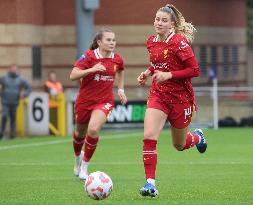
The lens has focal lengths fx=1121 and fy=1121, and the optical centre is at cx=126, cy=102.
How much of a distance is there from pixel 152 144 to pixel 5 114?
16.2 meters

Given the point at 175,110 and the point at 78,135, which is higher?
the point at 175,110

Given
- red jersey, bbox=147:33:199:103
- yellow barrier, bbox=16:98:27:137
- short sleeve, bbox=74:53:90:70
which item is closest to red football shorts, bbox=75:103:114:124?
short sleeve, bbox=74:53:90:70

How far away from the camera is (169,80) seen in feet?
44.0

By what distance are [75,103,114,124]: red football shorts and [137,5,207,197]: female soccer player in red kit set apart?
254cm

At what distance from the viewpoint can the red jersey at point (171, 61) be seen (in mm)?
13321

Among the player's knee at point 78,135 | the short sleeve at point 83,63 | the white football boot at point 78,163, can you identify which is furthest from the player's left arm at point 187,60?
the white football boot at point 78,163

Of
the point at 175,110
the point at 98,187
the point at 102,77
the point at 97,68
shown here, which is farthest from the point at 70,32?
the point at 98,187

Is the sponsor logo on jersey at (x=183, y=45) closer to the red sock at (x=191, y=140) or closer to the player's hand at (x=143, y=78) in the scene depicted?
the player's hand at (x=143, y=78)

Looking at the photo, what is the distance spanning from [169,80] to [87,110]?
3.00 metres

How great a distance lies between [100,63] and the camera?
1609 cm

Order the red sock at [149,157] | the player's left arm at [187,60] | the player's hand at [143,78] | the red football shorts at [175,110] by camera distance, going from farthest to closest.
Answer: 1. the player's hand at [143,78]
2. the red football shorts at [175,110]
3. the player's left arm at [187,60]
4. the red sock at [149,157]

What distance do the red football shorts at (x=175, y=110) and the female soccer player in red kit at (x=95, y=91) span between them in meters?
2.47

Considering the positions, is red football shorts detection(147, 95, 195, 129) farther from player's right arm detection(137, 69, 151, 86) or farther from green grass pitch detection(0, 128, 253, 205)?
green grass pitch detection(0, 128, 253, 205)

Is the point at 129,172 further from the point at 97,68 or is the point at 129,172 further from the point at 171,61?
the point at 171,61
